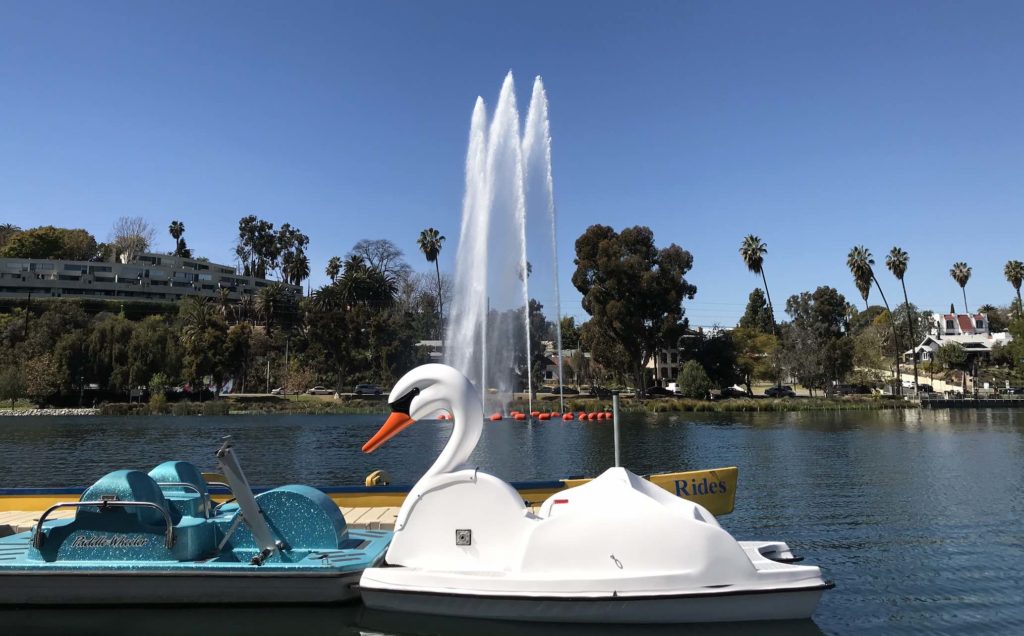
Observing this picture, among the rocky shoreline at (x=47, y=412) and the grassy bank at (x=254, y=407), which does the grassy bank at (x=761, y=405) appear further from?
the rocky shoreline at (x=47, y=412)

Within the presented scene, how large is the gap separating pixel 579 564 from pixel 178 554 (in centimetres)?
533

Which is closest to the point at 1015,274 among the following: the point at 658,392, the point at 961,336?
the point at 961,336

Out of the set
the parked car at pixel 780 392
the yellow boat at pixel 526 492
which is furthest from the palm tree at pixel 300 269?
the yellow boat at pixel 526 492

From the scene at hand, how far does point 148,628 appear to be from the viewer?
848 cm

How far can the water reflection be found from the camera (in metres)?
7.91

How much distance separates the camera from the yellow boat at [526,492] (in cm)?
1257

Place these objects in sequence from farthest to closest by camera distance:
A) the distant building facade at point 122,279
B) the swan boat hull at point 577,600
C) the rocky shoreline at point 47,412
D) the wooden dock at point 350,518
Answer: the distant building facade at point 122,279
the rocky shoreline at point 47,412
the wooden dock at point 350,518
the swan boat hull at point 577,600

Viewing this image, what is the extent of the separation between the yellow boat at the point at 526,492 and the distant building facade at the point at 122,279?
8933 centimetres

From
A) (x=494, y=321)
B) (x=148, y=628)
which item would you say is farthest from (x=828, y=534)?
(x=494, y=321)

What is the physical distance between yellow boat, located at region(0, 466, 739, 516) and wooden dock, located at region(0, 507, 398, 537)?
263 millimetres

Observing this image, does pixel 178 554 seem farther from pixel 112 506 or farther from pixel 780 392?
pixel 780 392

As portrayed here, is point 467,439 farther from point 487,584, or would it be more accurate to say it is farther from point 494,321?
point 494,321

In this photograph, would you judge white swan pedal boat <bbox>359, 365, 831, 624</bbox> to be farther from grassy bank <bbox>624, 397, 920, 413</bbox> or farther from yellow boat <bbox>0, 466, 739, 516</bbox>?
grassy bank <bbox>624, 397, 920, 413</bbox>

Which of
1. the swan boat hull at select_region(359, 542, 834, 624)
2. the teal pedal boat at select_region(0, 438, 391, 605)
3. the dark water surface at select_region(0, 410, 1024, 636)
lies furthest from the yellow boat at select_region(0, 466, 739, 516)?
Answer: the swan boat hull at select_region(359, 542, 834, 624)
